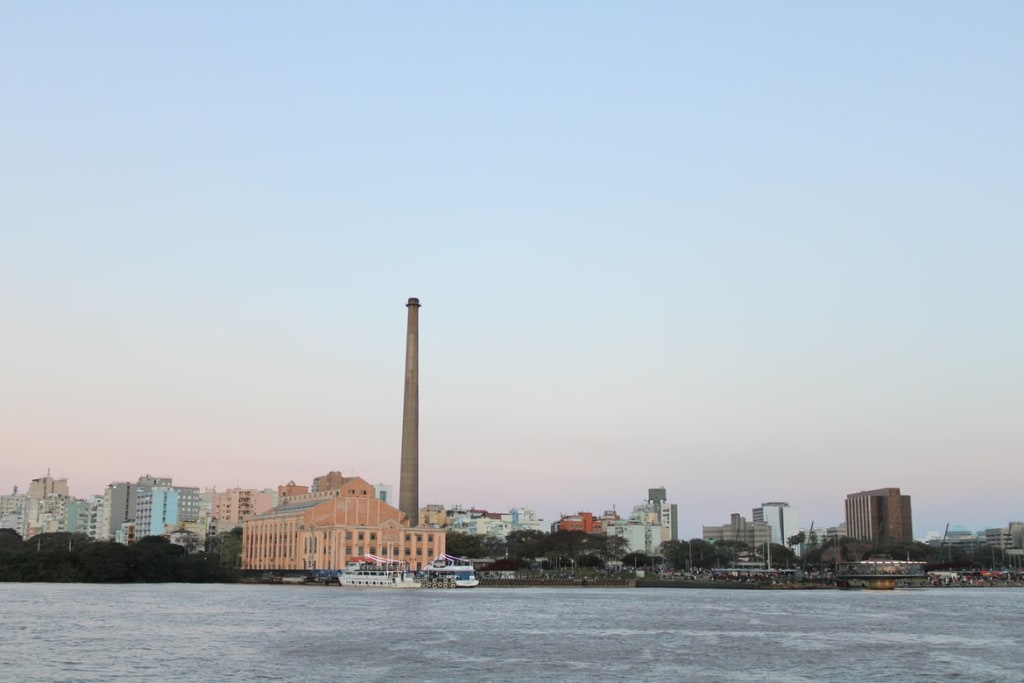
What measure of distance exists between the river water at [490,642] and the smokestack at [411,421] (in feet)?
194

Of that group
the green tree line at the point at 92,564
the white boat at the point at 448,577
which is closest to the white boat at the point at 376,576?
the white boat at the point at 448,577

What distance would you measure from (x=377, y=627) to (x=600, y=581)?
351 ft

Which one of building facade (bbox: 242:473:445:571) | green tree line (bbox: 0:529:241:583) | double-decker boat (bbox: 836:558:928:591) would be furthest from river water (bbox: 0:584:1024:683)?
building facade (bbox: 242:473:445:571)

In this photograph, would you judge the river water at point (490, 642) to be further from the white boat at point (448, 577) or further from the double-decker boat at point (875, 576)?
the double-decker boat at point (875, 576)

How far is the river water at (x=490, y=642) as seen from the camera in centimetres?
4753

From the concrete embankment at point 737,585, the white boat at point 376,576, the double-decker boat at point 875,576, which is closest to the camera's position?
the white boat at point 376,576

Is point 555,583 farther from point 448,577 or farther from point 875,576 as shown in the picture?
point 875,576

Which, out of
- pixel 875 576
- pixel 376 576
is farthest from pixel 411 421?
pixel 875 576

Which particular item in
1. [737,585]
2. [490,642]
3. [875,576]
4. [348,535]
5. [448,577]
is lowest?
[737,585]

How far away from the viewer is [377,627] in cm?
7112

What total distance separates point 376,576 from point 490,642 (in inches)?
3764

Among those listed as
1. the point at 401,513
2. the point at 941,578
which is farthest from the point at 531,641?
the point at 941,578

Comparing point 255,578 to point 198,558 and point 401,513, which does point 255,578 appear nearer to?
point 198,558

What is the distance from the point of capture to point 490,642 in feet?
201
